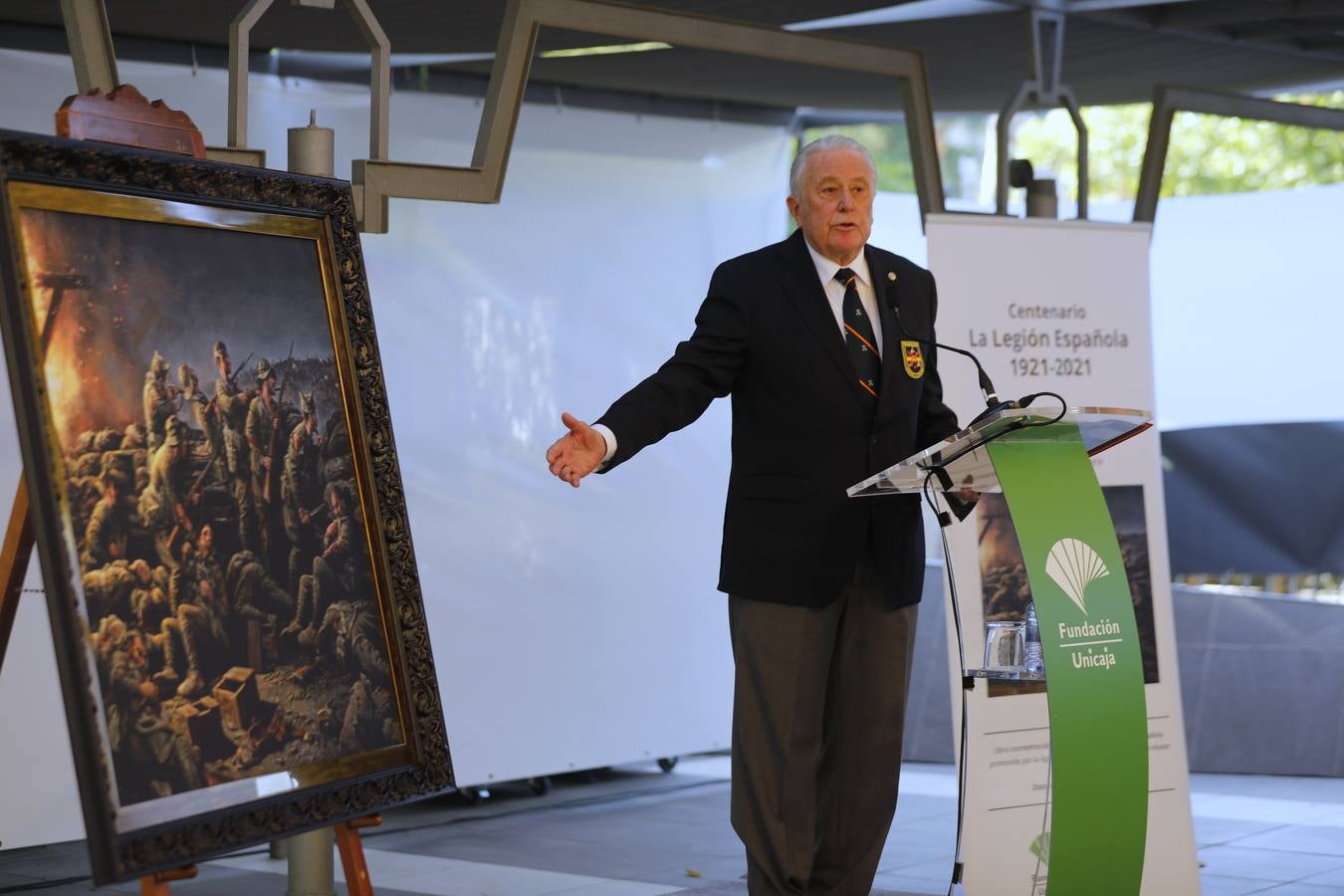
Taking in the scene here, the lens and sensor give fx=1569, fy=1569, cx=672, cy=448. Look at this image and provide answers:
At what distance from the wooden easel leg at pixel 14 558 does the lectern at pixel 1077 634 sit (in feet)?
4.42

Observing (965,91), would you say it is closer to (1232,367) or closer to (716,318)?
(1232,367)

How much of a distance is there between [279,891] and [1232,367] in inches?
224

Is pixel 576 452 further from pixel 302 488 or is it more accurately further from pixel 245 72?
pixel 245 72

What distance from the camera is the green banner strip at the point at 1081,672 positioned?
8.89ft

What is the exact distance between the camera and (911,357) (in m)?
3.17

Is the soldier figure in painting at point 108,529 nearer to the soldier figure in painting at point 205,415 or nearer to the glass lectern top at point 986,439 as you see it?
the soldier figure in painting at point 205,415

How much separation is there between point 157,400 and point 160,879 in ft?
2.20

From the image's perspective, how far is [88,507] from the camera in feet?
6.95

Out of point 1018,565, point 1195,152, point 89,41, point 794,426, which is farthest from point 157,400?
point 1195,152

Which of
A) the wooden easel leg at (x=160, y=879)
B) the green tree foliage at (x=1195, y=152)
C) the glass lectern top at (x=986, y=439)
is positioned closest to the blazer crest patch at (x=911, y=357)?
the glass lectern top at (x=986, y=439)

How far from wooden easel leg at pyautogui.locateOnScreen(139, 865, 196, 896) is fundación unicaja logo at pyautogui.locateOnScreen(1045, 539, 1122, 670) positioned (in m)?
1.48

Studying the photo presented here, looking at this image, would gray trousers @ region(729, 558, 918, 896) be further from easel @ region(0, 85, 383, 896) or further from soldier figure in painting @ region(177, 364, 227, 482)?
soldier figure in painting @ region(177, 364, 227, 482)

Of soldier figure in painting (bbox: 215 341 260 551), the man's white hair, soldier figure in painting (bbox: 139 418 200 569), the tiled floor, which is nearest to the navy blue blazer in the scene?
the man's white hair

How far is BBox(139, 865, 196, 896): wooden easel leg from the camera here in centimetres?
209
